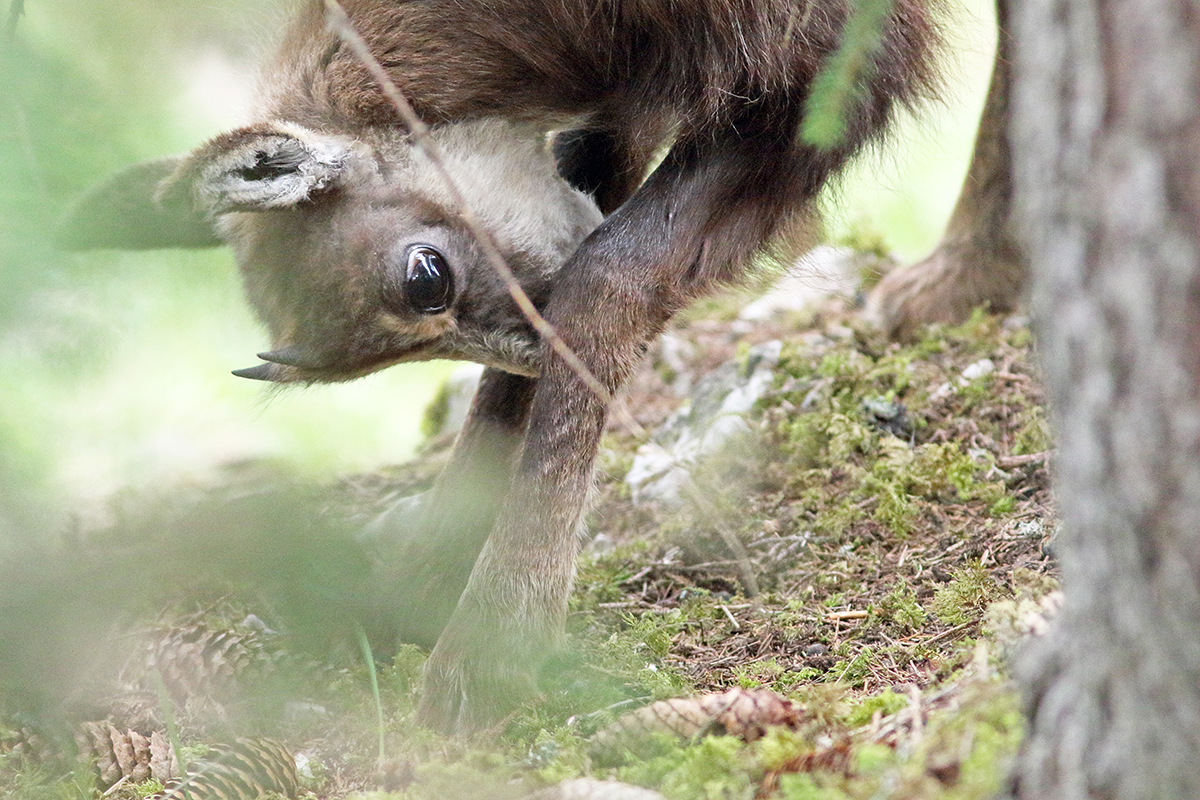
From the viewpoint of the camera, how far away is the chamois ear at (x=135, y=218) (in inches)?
81.4

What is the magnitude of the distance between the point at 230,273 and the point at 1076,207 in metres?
2.57

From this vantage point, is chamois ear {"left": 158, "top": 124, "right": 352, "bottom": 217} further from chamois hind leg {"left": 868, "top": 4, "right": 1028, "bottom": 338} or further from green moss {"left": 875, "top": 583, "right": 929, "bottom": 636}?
chamois hind leg {"left": 868, "top": 4, "right": 1028, "bottom": 338}

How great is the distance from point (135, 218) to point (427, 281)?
2.79 ft

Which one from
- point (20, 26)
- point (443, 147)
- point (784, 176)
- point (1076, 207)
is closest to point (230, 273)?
point (443, 147)

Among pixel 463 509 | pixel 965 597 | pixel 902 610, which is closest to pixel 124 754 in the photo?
pixel 463 509

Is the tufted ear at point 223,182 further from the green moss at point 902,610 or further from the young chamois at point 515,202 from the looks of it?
the green moss at point 902,610

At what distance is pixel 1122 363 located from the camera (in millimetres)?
1379

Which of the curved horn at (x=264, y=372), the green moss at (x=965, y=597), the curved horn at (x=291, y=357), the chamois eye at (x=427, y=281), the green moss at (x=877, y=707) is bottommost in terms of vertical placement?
the green moss at (x=877, y=707)

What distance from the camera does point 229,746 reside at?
2.73 metres

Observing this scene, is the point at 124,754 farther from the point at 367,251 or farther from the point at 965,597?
the point at 965,597

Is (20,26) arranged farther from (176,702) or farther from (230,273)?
(176,702)

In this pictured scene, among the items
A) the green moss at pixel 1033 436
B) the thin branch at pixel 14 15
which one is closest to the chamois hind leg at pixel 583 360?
the green moss at pixel 1033 436

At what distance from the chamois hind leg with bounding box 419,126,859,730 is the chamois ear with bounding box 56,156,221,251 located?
41.9 inches

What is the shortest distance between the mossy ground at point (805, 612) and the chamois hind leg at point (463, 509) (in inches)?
12.6
